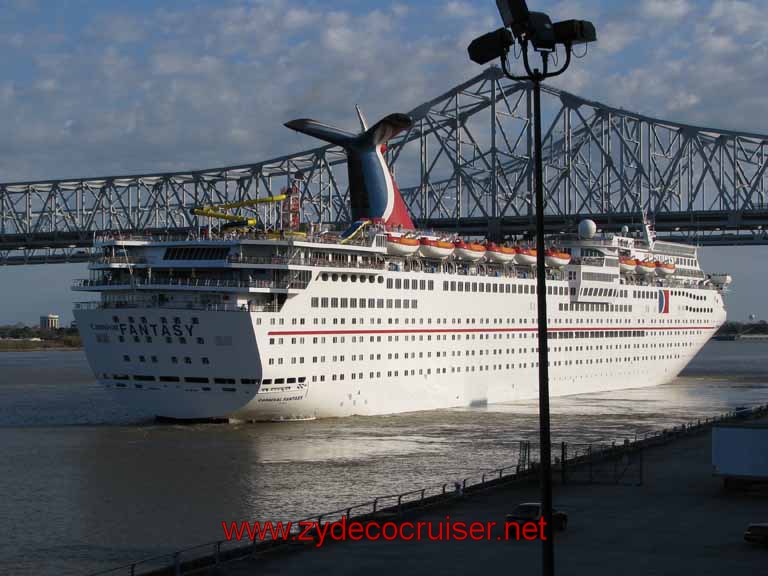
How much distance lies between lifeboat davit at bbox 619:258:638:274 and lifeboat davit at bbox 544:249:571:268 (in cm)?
612

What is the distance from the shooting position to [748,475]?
25.0m

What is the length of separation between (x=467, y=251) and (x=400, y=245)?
18.4ft

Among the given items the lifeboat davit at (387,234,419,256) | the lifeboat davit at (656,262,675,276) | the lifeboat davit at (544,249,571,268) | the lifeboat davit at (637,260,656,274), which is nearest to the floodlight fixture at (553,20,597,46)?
the lifeboat davit at (387,234,419,256)

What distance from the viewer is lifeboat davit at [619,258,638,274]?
2576 inches

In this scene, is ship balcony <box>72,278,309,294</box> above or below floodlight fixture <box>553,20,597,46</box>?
below

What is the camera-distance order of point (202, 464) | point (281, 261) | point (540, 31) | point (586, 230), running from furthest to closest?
point (586, 230) → point (281, 261) → point (202, 464) → point (540, 31)

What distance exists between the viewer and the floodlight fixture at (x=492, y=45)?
12742 mm

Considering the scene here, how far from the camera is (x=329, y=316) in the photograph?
142 feet

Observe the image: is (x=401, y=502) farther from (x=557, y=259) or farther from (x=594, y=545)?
(x=557, y=259)

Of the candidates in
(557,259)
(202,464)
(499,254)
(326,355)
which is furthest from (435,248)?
(202,464)

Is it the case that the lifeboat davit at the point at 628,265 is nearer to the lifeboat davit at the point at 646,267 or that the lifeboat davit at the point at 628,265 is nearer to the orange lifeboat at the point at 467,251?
the lifeboat davit at the point at 646,267

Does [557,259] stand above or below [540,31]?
above

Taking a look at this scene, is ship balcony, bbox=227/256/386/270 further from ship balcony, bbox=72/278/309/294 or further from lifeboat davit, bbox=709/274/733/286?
lifeboat davit, bbox=709/274/733/286

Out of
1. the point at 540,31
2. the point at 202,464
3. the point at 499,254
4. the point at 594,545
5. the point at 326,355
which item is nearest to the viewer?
the point at 540,31
